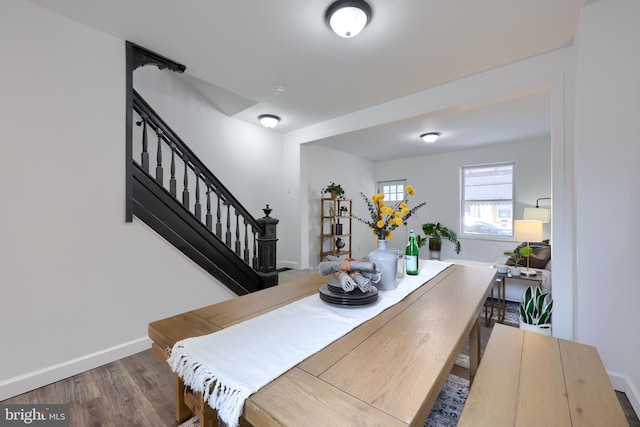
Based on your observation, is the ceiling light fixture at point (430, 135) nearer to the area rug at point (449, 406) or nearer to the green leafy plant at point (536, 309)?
the green leafy plant at point (536, 309)

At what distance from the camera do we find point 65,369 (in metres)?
1.73

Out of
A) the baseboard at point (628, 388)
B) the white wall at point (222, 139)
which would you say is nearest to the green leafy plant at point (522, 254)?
the baseboard at point (628, 388)

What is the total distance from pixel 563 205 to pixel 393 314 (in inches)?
78.4

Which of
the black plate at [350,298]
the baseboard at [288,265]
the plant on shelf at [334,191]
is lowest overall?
the baseboard at [288,265]

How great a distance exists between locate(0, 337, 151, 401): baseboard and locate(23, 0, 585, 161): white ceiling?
231 centimetres

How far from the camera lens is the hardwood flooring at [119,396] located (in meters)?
1.40

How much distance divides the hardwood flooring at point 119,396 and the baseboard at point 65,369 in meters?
0.03

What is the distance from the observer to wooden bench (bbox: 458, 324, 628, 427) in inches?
29.1

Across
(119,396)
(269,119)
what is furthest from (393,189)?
(119,396)

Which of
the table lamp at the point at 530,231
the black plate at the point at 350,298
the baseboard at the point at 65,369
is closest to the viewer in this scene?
the black plate at the point at 350,298

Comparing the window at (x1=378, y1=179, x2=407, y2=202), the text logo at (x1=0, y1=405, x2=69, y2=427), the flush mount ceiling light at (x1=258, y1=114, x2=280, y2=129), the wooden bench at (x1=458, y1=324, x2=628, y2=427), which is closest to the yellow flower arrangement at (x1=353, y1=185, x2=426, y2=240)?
the wooden bench at (x1=458, y1=324, x2=628, y2=427)

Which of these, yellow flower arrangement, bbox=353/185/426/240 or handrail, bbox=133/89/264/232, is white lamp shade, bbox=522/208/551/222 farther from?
handrail, bbox=133/89/264/232

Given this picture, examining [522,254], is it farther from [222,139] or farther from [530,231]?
[222,139]

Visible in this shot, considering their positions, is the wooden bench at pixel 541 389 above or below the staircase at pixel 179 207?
below
